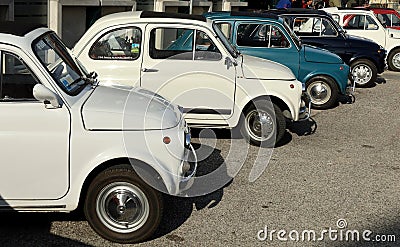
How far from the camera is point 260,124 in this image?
8.16m

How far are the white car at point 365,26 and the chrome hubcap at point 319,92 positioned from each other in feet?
16.5

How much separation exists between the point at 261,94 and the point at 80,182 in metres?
3.78

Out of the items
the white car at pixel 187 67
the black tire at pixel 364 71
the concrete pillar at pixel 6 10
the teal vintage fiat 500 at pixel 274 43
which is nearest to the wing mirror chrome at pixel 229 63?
the white car at pixel 187 67

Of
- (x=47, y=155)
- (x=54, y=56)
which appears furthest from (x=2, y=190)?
(x=54, y=56)

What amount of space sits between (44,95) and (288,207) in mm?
2746

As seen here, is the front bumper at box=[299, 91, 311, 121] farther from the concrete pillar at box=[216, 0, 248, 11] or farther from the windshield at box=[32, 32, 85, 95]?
the concrete pillar at box=[216, 0, 248, 11]

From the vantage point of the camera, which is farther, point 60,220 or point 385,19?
point 385,19

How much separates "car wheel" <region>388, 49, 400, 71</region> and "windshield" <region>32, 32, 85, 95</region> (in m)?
13.0

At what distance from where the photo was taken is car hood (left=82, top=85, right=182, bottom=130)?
4.77m

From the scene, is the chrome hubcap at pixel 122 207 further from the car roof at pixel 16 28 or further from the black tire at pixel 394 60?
the black tire at pixel 394 60

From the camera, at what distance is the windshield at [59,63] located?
495 centimetres

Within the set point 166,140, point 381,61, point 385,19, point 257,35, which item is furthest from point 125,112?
point 385,19

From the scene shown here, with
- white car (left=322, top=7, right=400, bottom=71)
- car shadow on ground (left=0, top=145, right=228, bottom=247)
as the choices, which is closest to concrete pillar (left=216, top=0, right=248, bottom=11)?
white car (left=322, top=7, right=400, bottom=71)
